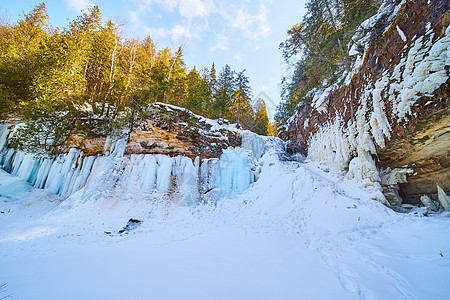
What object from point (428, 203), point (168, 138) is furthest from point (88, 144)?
point (428, 203)

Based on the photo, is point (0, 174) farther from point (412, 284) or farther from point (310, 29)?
point (310, 29)

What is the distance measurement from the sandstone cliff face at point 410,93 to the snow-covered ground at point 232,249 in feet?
5.13

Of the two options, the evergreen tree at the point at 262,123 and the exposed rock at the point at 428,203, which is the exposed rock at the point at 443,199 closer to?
the exposed rock at the point at 428,203

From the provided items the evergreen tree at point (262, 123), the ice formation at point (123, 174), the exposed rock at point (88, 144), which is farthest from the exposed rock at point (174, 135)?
the evergreen tree at point (262, 123)

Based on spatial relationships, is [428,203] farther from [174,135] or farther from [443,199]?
[174,135]

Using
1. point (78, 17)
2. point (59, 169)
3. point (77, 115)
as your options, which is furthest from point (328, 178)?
point (78, 17)

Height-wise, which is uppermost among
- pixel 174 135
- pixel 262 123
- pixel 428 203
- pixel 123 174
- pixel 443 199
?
pixel 262 123

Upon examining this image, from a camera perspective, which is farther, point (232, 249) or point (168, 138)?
point (168, 138)

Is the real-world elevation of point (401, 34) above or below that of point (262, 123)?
below

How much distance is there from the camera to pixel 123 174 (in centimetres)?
860

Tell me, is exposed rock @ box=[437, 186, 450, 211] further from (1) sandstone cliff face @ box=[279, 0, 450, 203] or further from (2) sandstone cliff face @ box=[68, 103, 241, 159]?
(2) sandstone cliff face @ box=[68, 103, 241, 159]

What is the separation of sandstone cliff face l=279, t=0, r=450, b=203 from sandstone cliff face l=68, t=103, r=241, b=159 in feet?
26.0

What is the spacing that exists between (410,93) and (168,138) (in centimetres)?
1031

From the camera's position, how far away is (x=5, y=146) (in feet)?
31.2
